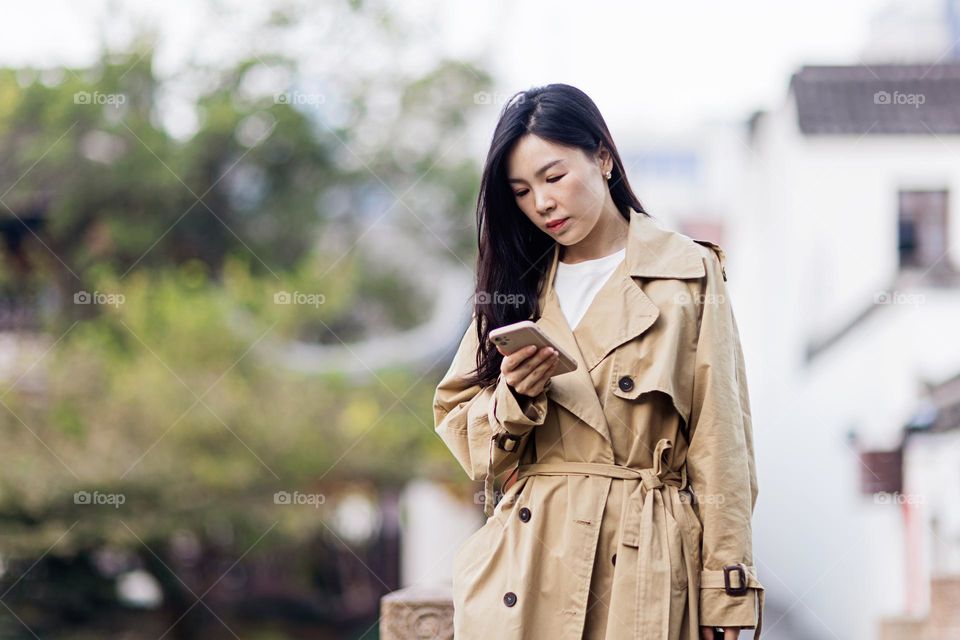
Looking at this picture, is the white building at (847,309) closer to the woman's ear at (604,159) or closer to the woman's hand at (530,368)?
the woman's ear at (604,159)

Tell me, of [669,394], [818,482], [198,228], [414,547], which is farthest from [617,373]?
[198,228]

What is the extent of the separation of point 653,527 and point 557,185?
60 centimetres

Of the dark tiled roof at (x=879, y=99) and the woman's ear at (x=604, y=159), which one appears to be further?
the dark tiled roof at (x=879, y=99)

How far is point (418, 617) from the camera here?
2.93 m

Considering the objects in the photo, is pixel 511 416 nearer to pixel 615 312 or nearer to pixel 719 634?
pixel 615 312

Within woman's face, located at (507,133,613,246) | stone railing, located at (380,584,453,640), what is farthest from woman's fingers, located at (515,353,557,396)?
stone railing, located at (380,584,453,640)

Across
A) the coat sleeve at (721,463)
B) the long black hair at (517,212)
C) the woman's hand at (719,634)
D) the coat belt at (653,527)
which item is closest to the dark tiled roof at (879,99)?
the long black hair at (517,212)

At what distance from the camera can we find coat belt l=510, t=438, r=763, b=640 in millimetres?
2020

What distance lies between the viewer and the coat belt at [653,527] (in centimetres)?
202

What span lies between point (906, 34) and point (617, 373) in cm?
1071

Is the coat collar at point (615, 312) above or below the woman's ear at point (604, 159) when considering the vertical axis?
below

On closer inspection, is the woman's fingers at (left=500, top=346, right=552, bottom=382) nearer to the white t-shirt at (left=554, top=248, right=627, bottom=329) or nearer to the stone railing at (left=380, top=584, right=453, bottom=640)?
the white t-shirt at (left=554, top=248, right=627, bottom=329)

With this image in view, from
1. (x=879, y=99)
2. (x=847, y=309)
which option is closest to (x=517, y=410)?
(x=879, y=99)

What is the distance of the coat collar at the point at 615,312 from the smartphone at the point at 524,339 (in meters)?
0.12
